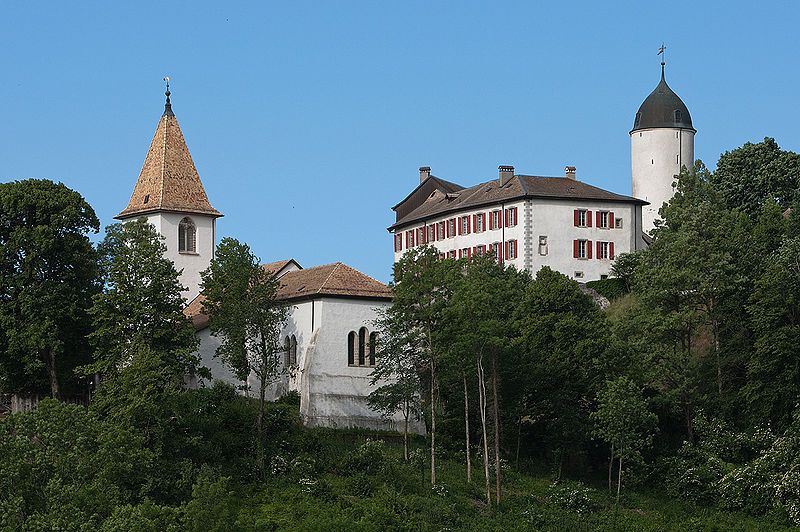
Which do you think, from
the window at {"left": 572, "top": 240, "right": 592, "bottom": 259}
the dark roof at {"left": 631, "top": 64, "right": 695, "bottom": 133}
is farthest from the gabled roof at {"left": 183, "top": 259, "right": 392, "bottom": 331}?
the dark roof at {"left": 631, "top": 64, "right": 695, "bottom": 133}

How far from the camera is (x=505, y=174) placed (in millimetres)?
110062

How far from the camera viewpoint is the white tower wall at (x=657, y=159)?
383 ft

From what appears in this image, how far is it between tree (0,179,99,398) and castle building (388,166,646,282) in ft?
112

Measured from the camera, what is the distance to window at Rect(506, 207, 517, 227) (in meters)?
104

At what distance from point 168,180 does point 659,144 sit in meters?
37.6

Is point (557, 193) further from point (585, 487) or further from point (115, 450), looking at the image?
point (115, 450)

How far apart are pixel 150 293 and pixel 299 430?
9.98 metres

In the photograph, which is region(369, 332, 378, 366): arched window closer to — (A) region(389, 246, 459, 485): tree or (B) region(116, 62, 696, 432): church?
(B) region(116, 62, 696, 432): church

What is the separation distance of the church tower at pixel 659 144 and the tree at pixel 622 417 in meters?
44.1

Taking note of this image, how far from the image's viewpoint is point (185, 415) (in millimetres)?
67188

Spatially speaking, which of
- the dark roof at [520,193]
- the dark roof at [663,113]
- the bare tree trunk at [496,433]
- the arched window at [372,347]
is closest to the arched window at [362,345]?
the arched window at [372,347]

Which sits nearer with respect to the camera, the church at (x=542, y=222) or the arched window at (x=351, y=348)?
the arched window at (x=351, y=348)

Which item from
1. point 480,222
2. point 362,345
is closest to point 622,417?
point 362,345

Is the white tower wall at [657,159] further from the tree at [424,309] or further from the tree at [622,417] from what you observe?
the tree at [424,309]
